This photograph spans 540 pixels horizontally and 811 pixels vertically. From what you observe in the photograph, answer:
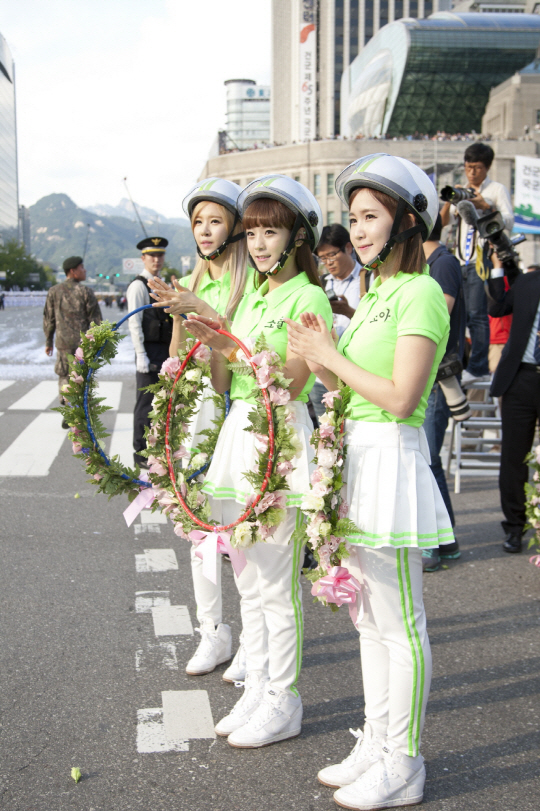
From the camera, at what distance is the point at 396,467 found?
2.66 meters

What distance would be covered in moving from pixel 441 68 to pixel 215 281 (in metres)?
107

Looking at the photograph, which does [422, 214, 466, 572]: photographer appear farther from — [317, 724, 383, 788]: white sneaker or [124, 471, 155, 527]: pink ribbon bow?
[317, 724, 383, 788]: white sneaker

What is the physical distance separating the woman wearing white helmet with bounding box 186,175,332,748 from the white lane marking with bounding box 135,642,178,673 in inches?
28.0

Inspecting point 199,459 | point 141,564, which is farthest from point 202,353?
point 141,564

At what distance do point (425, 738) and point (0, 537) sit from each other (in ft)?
12.7

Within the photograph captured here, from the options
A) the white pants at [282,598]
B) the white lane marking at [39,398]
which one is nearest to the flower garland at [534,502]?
the white pants at [282,598]

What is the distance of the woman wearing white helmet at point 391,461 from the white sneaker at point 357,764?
2 centimetres

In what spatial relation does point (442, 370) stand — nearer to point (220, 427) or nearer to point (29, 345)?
point (220, 427)

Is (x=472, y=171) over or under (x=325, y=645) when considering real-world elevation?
over

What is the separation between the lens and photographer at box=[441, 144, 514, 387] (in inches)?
240

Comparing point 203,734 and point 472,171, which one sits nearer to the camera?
point 203,734

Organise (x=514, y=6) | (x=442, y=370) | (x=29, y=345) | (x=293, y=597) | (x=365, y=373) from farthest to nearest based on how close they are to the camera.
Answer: (x=514, y=6) < (x=29, y=345) < (x=442, y=370) < (x=293, y=597) < (x=365, y=373)

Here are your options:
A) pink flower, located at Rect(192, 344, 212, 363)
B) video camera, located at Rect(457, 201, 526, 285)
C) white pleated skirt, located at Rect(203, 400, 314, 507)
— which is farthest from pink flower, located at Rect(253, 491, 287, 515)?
video camera, located at Rect(457, 201, 526, 285)

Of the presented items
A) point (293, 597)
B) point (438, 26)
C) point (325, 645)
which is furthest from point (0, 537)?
point (438, 26)
